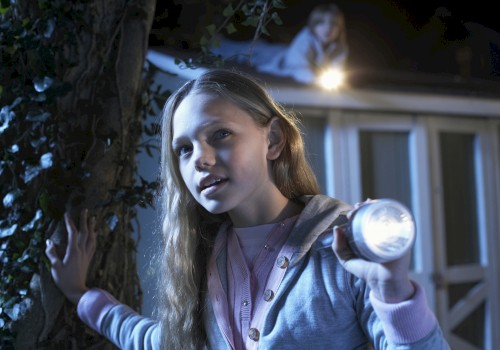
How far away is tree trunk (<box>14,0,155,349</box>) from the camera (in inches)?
60.1

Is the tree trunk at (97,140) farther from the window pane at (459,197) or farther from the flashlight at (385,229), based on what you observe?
the window pane at (459,197)

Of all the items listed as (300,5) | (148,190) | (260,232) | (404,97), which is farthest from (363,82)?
(260,232)

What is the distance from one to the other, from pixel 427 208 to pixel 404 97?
79cm

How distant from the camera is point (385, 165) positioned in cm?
438

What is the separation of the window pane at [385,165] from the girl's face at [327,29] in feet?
2.31

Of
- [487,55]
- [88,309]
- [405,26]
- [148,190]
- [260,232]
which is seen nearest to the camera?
[260,232]

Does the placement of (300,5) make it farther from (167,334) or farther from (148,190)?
(167,334)

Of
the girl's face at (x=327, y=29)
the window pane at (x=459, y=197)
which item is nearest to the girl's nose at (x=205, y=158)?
the girl's face at (x=327, y=29)

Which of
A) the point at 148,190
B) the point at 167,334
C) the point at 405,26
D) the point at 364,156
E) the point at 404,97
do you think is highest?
the point at 405,26

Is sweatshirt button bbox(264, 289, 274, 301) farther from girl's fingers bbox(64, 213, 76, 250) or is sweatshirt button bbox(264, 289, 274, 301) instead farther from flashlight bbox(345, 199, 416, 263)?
girl's fingers bbox(64, 213, 76, 250)

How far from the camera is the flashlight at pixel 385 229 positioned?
86 cm

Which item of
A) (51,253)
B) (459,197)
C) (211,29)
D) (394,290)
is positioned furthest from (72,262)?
(459,197)

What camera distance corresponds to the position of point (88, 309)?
1474 mm

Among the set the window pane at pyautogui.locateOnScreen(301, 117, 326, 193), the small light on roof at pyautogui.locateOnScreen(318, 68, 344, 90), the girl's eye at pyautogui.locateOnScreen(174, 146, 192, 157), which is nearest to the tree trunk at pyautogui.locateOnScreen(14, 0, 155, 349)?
the girl's eye at pyautogui.locateOnScreen(174, 146, 192, 157)
